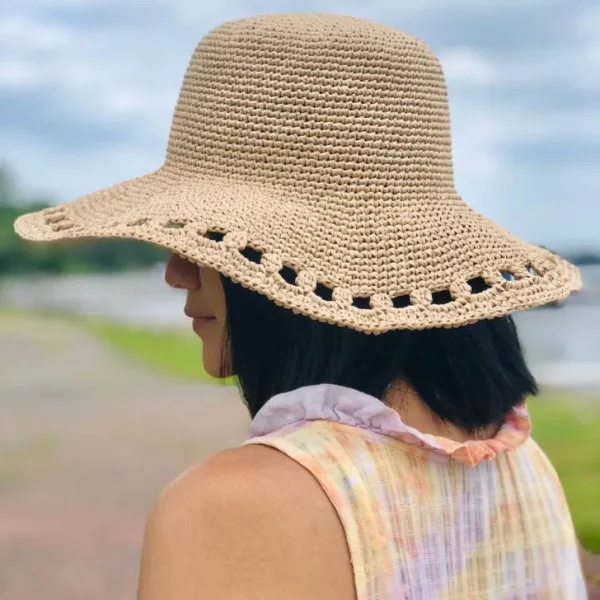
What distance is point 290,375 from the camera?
0.62 metres

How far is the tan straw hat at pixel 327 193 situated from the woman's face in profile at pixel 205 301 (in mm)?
61

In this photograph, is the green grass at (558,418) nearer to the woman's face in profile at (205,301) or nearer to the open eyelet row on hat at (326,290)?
the woman's face in profile at (205,301)

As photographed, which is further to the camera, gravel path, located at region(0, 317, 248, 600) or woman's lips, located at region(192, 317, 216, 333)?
gravel path, located at region(0, 317, 248, 600)

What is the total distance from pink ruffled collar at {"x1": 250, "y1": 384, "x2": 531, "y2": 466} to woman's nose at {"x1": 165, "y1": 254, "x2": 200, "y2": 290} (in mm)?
134

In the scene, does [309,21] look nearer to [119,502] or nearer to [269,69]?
[269,69]

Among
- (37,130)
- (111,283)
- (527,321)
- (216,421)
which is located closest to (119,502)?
(216,421)

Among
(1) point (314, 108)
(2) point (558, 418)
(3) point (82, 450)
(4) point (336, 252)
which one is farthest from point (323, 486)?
(2) point (558, 418)

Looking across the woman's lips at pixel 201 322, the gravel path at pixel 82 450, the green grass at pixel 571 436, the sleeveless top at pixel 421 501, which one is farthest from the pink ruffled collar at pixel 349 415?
the green grass at pixel 571 436

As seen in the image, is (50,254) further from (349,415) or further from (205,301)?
(349,415)

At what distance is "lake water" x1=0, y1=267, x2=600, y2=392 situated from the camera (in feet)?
4.82

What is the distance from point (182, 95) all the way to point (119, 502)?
0.91 metres

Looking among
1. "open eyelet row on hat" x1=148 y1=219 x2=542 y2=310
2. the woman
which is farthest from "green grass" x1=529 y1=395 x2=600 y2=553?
"open eyelet row on hat" x1=148 y1=219 x2=542 y2=310

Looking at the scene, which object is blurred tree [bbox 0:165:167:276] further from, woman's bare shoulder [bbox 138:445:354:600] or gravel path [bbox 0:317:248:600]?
woman's bare shoulder [bbox 138:445:354:600]

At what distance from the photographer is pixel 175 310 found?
1519 millimetres
